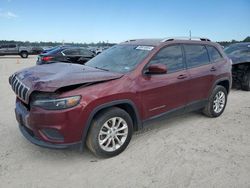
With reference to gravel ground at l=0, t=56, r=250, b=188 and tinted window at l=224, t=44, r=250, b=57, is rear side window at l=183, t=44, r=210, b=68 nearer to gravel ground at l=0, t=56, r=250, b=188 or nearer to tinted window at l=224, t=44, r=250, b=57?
gravel ground at l=0, t=56, r=250, b=188

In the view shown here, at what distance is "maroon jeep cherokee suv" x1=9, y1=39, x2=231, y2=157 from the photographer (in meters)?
3.10

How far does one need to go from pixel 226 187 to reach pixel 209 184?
0.20m

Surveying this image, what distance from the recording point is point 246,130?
186 inches

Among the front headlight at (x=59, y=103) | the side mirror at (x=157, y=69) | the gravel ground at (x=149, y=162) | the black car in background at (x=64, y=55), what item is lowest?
the gravel ground at (x=149, y=162)

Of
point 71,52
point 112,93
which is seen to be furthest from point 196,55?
point 71,52

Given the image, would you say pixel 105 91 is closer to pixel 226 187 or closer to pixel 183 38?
pixel 226 187

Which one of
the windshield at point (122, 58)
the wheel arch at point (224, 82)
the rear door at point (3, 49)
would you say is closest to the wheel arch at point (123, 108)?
the windshield at point (122, 58)

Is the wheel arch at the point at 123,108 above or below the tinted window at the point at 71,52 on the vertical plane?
below

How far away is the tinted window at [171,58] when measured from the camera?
162 inches

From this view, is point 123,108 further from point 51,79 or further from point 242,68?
point 242,68

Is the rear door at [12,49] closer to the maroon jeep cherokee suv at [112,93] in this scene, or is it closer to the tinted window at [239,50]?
the tinted window at [239,50]

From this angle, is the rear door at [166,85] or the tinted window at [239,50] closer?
the rear door at [166,85]

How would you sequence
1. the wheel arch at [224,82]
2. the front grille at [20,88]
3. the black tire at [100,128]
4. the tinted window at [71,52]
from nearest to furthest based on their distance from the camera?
1. the front grille at [20,88]
2. the black tire at [100,128]
3. the wheel arch at [224,82]
4. the tinted window at [71,52]

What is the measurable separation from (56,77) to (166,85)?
6.01 ft
